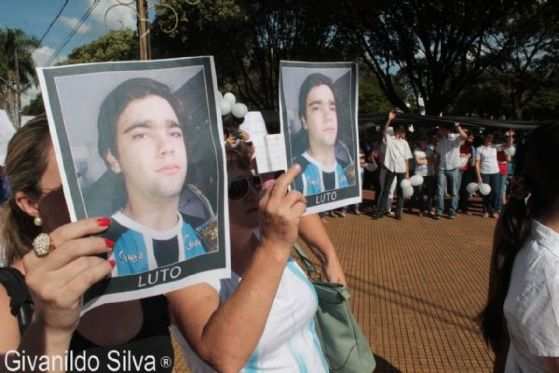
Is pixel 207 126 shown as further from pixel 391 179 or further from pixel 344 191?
pixel 391 179

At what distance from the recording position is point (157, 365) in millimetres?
1642

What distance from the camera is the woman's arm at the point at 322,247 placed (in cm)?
246

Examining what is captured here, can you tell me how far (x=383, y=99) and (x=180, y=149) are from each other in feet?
183

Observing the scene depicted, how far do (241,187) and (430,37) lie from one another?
60.3 feet

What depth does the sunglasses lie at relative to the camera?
5.73ft

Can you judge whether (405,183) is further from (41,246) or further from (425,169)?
(41,246)

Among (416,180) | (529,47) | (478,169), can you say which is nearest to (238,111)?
(416,180)

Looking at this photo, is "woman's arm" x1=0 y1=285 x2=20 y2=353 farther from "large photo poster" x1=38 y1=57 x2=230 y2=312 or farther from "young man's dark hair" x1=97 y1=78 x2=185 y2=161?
"young man's dark hair" x1=97 y1=78 x2=185 y2=161

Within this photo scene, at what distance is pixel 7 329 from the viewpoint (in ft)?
4.10

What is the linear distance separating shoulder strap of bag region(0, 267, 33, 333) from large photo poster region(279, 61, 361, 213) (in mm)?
947

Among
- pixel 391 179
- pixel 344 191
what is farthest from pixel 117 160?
pixel 391 179

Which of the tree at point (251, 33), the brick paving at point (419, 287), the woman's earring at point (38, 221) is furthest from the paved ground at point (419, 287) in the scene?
the tree at point (251, 33)

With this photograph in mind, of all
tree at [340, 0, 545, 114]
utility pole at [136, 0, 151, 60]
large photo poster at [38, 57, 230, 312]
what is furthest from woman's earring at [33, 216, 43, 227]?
tree at [340, 0, 545, 114]

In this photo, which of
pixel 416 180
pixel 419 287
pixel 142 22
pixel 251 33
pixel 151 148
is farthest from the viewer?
pixel 251 33
